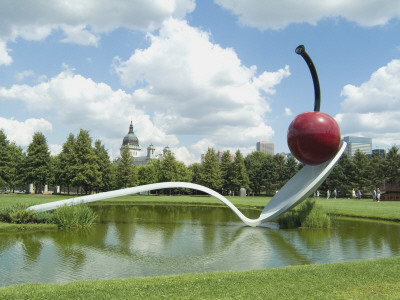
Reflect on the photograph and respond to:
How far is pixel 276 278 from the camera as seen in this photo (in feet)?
20.3

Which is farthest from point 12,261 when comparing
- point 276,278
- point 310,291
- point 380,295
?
point 380,295

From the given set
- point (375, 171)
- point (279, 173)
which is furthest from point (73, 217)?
point (279, 173)

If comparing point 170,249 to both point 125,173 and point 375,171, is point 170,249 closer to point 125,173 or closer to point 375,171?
point 125,173

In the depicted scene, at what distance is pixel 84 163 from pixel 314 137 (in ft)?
109

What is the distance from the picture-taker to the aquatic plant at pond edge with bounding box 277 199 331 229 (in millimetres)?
14742

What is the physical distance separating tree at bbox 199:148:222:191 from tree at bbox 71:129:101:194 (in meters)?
16.4

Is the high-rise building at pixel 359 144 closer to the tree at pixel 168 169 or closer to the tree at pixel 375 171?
the tree at pixel 375 171

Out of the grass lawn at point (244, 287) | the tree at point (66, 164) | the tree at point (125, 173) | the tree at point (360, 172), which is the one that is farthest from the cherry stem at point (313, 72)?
the tree at point (125, 173)

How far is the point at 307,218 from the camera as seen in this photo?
14.9m

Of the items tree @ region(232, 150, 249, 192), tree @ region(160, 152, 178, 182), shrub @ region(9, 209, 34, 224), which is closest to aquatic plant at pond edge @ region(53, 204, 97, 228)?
shrub @ region(9, 209, 34, 224)

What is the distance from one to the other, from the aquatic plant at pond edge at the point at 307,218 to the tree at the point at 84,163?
29.6m

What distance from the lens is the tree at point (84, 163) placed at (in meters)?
40.0

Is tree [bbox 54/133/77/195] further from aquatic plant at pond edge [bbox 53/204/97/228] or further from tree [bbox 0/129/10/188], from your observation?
→ aquatic plant at pond edge [bbox 53/204/97/228]

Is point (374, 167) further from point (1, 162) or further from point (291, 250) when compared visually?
point (1, 162)
